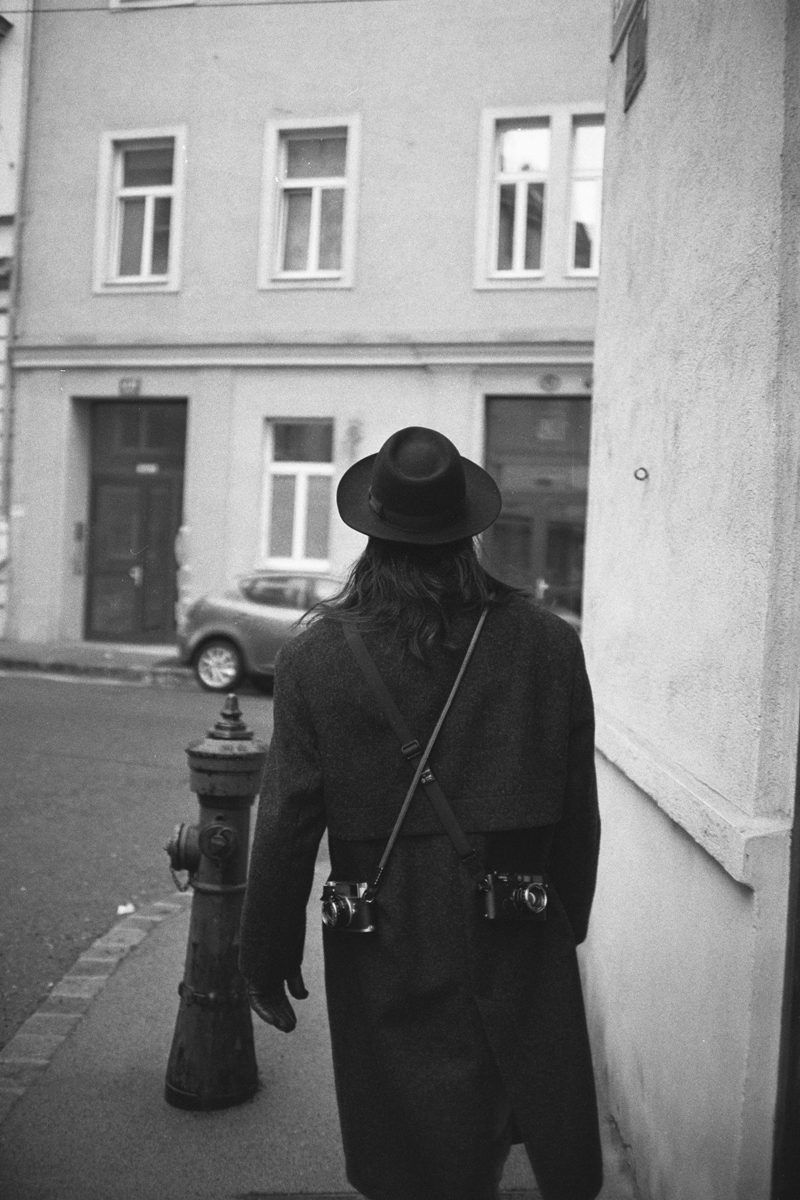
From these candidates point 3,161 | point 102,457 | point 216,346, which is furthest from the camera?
point 102,457

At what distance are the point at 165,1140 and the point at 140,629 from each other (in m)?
15.6

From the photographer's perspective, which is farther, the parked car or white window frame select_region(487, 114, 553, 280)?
white window frame select_region(487, 114, 553, 280)

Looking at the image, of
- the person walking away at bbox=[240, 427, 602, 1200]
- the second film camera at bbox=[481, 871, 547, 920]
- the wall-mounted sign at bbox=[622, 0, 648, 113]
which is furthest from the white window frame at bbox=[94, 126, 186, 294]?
the second film camera at bbox=[481, 871, 547, 920]

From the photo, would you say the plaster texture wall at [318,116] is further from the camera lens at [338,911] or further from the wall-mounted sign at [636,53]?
the camera lens at [338,911]

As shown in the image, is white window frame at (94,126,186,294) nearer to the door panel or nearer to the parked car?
the door panel

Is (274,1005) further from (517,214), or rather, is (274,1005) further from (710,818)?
(517,214)

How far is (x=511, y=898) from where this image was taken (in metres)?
2.35

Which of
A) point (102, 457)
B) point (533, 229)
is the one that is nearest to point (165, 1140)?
point (533, 229)

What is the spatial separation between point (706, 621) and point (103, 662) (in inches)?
555

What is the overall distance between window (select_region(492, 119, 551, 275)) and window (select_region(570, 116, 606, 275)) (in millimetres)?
396

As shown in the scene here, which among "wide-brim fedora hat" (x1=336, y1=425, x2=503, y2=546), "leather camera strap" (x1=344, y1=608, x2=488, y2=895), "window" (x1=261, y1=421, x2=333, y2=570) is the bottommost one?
"leather camera strap" (x1=344, y1=608, x2=488, y2=895)

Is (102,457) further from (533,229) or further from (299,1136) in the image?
(299,1136)

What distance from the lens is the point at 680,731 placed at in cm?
330

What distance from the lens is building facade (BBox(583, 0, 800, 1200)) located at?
2518mm
